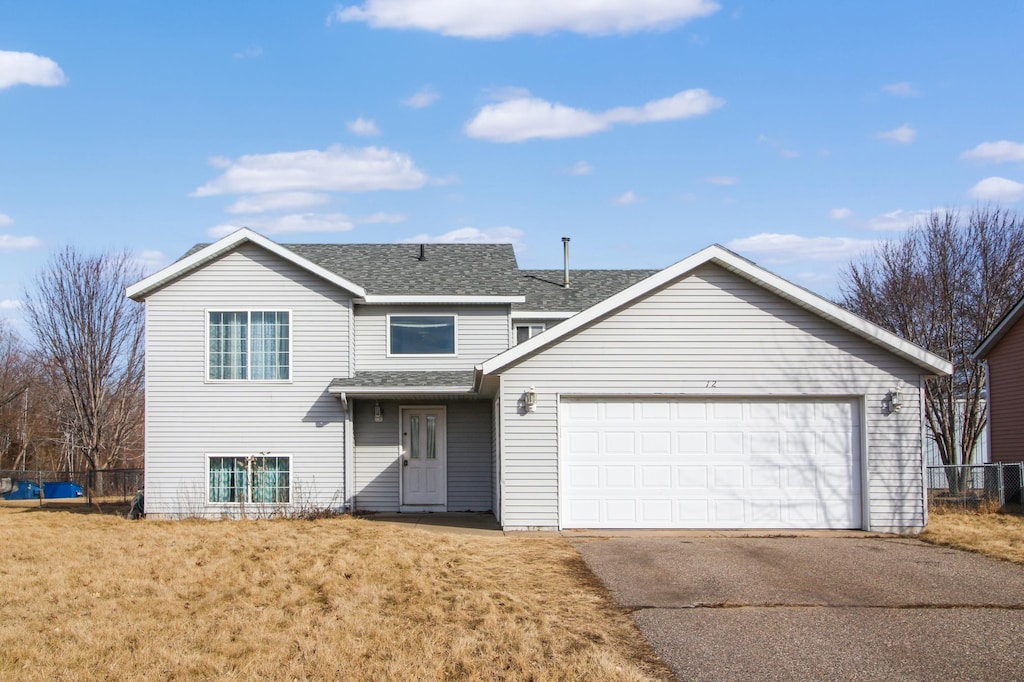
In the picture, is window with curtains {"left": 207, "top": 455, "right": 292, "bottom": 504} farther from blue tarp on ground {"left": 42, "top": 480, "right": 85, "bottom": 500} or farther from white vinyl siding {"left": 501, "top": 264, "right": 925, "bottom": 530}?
blue tarp on ground {"left": 42, "top": 480, "right": 85, "bottom": 500}

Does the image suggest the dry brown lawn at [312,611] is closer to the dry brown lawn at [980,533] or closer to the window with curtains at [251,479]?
the window with curtains at [251,479]

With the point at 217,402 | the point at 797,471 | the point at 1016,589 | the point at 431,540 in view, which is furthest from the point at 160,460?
the point at 1016,589

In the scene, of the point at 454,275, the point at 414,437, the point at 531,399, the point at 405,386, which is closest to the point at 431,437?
the point at 414,437

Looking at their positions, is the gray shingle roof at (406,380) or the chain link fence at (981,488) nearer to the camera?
the gray shingle roof at (406,380)

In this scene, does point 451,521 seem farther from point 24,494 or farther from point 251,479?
point 24,494

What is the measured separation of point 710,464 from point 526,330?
25.4ft

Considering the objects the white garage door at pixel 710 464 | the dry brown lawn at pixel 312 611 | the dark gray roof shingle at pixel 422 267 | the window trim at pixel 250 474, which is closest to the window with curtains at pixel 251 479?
the window trim at pixel 250 474

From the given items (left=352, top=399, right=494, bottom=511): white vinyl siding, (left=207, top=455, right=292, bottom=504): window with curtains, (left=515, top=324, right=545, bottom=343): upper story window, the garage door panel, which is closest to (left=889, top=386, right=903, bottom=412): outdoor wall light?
the garage door panel

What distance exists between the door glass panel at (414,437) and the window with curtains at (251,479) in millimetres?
2534

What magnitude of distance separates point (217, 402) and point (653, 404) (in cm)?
899

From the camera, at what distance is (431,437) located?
2045cm

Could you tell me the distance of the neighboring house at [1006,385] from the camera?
2248 centimetres

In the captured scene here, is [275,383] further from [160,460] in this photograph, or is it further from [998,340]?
[998,340]

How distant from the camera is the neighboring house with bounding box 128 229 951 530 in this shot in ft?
51.7
